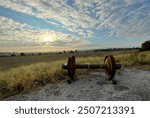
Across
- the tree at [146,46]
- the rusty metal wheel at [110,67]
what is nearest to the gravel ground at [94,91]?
the rusty metal wheel at [110,67]

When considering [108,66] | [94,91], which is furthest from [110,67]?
[94,91]

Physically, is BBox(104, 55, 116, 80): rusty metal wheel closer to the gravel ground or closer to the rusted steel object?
the rusted steel object

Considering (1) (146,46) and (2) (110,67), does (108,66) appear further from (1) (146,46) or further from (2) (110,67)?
(1) (146,46)

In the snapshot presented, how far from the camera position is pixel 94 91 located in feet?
30.3

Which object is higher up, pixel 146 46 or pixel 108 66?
pixel 146 46

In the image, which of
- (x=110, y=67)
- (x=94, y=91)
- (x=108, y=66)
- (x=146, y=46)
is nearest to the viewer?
(x=94, y=91)

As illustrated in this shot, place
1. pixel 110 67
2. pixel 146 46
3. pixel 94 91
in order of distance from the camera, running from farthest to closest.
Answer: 1. pixel 146 46
2. pixel 110 67
3. pixel 94 91

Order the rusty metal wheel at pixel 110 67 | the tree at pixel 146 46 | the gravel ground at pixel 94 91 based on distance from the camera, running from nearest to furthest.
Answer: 1. the gravel ground at pixel 94 91
2. the rusty metal wheel at pixel 110 67
3. the tree at pixel 146 46

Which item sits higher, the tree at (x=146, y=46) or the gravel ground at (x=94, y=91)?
the tree at (x=146, y=46)

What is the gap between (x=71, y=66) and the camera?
10961 mm

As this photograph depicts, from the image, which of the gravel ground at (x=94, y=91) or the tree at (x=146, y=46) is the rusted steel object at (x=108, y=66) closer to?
the gravel ground at (x=94, y=91)

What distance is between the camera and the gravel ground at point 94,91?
857cm

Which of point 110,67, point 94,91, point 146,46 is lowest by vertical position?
point 94,91

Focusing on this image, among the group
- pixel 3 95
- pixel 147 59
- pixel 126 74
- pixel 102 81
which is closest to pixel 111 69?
pixel 102 81
